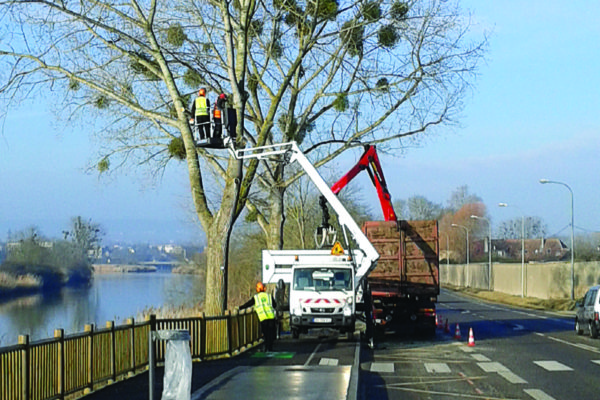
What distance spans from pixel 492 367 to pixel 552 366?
1391mm

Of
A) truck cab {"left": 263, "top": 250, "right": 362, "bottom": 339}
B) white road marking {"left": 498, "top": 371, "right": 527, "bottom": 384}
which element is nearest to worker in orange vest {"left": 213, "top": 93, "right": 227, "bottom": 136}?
white road marking {"left": 498, "top": 371, "right": 527, "bottom": 384}

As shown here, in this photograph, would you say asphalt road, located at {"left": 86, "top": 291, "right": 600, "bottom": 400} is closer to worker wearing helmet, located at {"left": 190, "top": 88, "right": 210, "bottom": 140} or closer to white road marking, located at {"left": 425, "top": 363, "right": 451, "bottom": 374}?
white road marking, located at {"left": 425, "top": 363, "right": 451, "bottom": 374}

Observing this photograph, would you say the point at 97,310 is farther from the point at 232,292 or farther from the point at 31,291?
the point at 31,291

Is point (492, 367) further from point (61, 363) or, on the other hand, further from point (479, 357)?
point (61, 363)

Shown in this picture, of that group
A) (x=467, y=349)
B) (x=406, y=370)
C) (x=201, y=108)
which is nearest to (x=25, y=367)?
(x=201, y=108)

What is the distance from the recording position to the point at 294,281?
2692 cm

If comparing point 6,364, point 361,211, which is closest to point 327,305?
point 6,364

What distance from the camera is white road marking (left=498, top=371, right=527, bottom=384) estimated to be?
1702 cm

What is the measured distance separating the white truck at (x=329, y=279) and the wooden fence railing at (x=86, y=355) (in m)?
4.28

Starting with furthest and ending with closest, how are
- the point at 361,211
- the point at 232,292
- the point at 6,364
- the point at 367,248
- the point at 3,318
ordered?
the point at 361,211
the point at 232,292
the point at 3,318
the point at 367,248
the point at 6,364

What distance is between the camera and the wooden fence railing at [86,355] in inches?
483

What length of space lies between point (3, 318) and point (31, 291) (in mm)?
28518

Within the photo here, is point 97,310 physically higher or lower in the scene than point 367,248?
lower

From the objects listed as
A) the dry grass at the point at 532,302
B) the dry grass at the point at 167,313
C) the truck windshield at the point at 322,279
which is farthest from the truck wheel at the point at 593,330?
the dry grass at the point at 532,302
